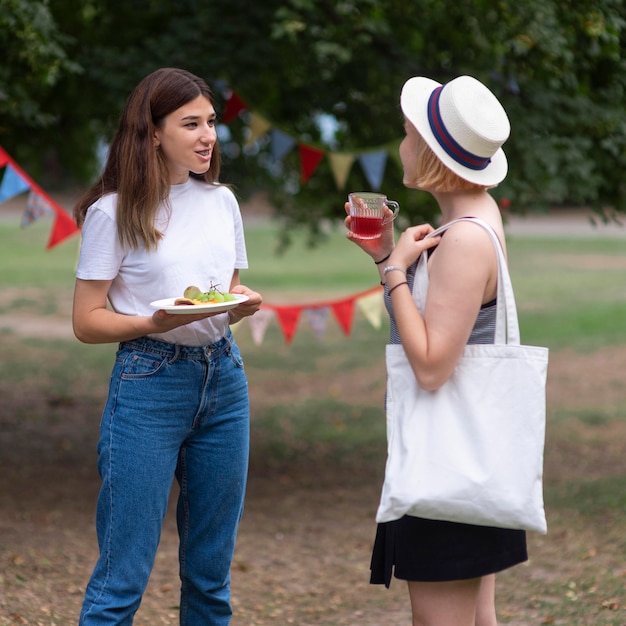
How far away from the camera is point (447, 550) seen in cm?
221

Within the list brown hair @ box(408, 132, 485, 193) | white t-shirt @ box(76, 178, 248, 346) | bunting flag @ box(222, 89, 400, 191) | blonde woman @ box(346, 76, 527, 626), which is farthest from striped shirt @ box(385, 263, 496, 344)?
bunting flag @ box(222, 89, 400, 191)

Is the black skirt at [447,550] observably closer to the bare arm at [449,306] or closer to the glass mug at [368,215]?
the bare arm at [449,306]

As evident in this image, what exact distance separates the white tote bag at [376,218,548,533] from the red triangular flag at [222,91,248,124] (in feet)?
12.3

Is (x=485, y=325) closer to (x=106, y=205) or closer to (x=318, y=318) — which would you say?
(x=106, y=205)

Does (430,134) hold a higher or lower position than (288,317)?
higher

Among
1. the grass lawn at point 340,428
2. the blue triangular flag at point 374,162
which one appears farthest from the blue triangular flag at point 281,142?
the grass lawn at point 340,428

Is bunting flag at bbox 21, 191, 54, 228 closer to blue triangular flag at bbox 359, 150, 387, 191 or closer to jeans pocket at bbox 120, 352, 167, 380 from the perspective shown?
blue triangular flag at bbox 359, 150, 387, 191

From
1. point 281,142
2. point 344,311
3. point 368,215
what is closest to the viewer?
point 368,215

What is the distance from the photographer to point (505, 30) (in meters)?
4.81

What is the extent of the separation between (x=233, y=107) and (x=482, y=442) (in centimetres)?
399

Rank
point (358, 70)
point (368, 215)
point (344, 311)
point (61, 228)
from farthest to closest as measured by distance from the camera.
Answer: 1. point (358, 70)
2. point (344, 311)
3. point (61, 228)
4. point (368, 215)

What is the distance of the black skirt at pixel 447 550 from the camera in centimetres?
221

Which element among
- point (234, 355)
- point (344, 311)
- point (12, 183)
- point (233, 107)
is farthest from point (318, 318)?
point (234, 355)

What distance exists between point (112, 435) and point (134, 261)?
1.50ft
